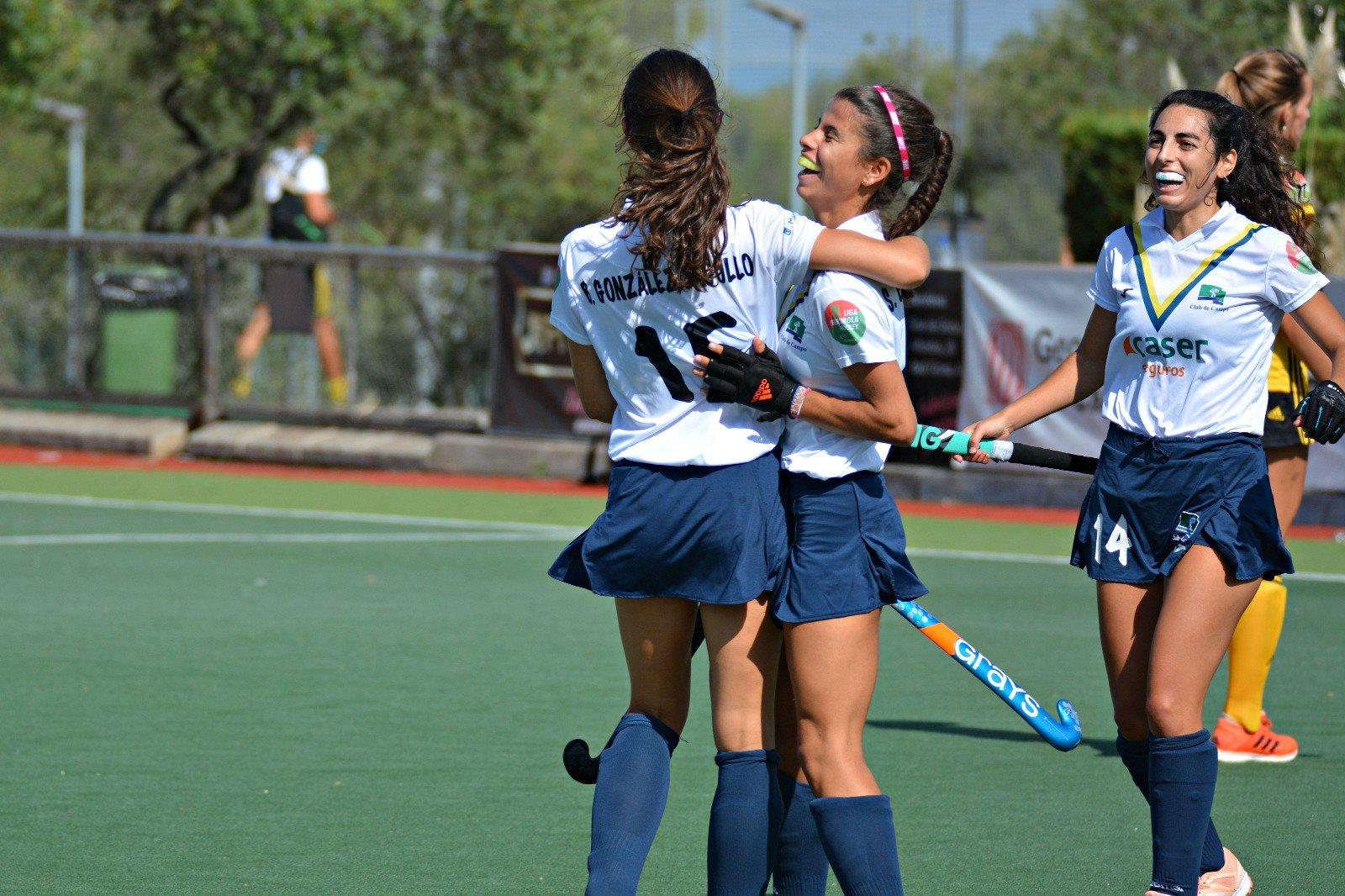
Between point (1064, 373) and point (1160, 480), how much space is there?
48 centimetres

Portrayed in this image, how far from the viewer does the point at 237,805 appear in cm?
554

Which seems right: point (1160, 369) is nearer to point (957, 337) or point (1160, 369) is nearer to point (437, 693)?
point (437, 693)

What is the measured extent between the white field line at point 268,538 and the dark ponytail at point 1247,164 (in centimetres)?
757

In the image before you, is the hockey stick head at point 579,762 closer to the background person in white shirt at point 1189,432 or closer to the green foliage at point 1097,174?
the background person in white shirt at point 1189,432

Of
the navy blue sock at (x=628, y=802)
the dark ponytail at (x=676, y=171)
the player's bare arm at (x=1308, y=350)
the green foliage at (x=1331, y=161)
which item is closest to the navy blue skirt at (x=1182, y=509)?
the player's bare arm at (x=1308, y=350)

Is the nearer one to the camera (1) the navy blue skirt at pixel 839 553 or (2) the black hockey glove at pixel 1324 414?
(1) the navy blue skirt at pixel 839 553

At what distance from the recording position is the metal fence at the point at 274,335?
624 inches

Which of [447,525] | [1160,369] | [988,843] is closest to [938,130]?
[1160,369]

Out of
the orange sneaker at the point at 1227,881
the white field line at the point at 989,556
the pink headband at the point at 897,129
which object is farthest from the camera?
the white field line at the point at 989,556

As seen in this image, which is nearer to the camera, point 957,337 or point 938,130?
point 938,130

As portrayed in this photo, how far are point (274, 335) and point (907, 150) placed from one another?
13.0 m

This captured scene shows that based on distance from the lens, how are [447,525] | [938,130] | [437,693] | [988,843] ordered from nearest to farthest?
[938,130] → [988,843] → [437,693] → [447,525]

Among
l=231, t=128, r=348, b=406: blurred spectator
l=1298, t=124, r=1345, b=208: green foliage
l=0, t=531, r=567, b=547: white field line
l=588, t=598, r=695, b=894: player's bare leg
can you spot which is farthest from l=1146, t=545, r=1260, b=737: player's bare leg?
l=1298, t=124, r=1345, b=208: green foliage

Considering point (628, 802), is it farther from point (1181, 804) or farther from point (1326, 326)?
point (1326, 326)
